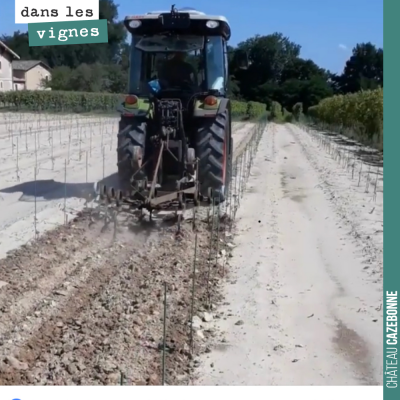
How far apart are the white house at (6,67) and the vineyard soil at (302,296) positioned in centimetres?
1644

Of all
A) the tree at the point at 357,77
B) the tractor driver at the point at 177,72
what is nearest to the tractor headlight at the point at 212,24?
the tractor driver at the point at 177,72

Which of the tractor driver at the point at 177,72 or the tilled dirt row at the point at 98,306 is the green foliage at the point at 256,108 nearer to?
the tractor driver at the point at 177,72

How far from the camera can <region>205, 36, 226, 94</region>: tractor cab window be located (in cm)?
565

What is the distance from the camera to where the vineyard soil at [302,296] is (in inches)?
115

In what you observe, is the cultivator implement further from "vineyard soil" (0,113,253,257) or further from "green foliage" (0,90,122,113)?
"green foliage" (0,90,122,113)

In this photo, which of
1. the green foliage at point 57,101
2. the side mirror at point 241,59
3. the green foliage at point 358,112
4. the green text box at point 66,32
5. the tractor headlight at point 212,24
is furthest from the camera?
the green foliage at point 57,101

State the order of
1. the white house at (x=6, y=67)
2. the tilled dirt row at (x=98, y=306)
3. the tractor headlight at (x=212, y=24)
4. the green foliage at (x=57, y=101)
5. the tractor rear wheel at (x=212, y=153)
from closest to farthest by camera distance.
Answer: the tilled dirt row at (x=98, y=306) < the tractor headlight at (x=212, y=24) < the tractor rear wheel at (x=212, y=153) < the white house at (x=6, y=67) < the green foliage at (x=57, y=101)

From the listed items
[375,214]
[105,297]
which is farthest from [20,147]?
[105,297]

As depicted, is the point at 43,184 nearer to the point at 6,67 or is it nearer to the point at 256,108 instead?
the point at 256,108

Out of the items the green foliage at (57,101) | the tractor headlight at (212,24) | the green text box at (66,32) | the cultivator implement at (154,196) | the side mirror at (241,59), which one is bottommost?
the cultivator implement at (154,196)

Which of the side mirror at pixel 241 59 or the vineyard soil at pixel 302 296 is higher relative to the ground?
the side mirror at pixel 241 59

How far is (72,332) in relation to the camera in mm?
3150

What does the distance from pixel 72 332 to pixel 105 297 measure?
0.49m
